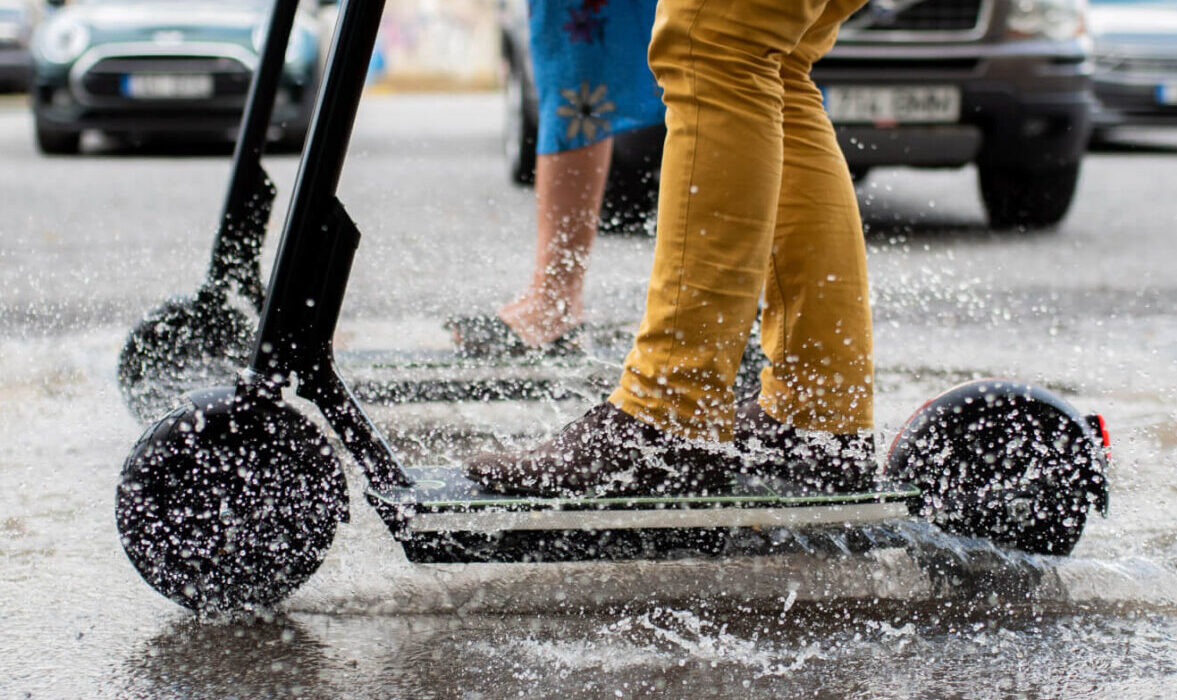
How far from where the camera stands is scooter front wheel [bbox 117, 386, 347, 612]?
6.26 feet

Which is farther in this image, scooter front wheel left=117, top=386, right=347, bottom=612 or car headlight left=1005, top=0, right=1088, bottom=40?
car headlight left=1005, top=0, right=1088, bottom=40

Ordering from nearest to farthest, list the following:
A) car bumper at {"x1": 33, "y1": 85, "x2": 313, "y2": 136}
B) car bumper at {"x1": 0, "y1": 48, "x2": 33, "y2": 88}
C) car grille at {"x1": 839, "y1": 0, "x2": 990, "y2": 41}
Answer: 1. car grille at {"x1": 839, "y1": 0, "x2": 990, "y2": 41}
2. car bumper at {"x1": 33, "y1": 85, "x2": 313, "y2": 136}
3. car bumper at {"x1": 0, "y1": 48, "x2": 33, "y2": 88}

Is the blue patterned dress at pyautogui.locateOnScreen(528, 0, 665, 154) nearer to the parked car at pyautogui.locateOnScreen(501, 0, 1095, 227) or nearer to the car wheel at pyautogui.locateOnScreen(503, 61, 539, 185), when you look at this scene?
the parked car at pyautogui.locateOnScreen(501, 0, 1095, 227)

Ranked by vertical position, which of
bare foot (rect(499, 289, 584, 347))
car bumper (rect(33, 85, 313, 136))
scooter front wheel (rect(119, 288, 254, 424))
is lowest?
car bumper (rect(33, 85, 313, 136))

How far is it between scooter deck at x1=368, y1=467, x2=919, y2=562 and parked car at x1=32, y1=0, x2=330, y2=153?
7.91 meters

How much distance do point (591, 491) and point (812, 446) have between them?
0.35 meters

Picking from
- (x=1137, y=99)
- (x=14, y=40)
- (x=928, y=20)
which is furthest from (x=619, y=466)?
(x=14, y=40)

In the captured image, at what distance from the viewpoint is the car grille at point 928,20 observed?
611 cm

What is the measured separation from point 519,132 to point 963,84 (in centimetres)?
254

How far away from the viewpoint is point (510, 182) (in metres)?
Result: 7.98

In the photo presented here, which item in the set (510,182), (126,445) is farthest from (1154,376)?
(510,182)

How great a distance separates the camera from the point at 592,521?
6.31 ft

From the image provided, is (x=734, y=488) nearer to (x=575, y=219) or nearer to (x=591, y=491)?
(x=591, y=491)

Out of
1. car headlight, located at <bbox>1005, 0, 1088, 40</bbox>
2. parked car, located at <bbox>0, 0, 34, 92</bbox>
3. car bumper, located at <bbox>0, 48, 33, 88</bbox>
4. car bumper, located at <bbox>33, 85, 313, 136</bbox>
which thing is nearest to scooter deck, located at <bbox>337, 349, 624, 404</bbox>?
car headlight, located at <bbox>1005, 0, 1088, 40</bbox>
